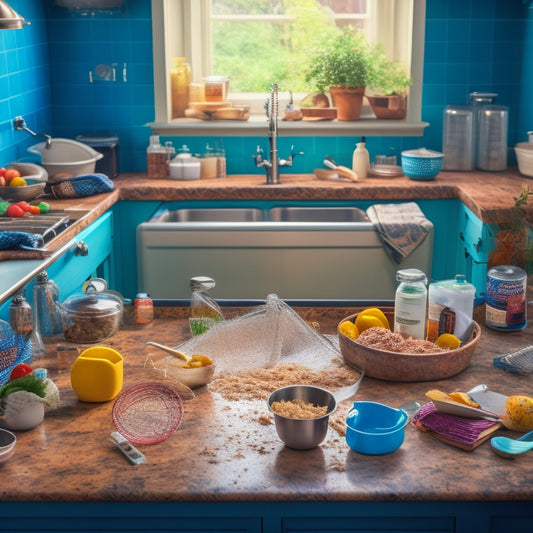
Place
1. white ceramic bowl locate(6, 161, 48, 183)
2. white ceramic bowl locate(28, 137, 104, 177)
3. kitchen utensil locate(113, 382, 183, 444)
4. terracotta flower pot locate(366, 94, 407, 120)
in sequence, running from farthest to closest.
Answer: terracotta flower pot locate(366, 94, 407, 120) < white ceramic bowl locate(28, 137, 104, 177) < white ceramic bowl locate(6, 161, 48, 183) < kitchen utensil locate(113, 382, 183, 444)

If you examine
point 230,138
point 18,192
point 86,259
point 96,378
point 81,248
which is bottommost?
point 86,259

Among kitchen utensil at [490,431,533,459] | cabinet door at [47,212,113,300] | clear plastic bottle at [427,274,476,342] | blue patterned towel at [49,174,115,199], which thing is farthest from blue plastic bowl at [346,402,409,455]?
blue patterned towel at [49,174,115,199]

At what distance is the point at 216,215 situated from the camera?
15.7 feet

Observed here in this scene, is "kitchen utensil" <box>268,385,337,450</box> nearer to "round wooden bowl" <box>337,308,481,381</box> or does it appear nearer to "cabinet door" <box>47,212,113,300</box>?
"round wooden bowl" <box>337,308,481,381</box>

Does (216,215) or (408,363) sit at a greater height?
(408,363)

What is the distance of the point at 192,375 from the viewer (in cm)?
203

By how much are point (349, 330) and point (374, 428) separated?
43 cm

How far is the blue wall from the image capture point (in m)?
4.94

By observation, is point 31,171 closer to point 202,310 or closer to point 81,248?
point 81,248

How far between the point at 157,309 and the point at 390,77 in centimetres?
294

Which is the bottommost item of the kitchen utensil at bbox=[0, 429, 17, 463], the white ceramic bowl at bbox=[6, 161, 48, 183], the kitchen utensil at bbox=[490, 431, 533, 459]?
the kitchen utensil at bbox=[490, 431, 533, 459]

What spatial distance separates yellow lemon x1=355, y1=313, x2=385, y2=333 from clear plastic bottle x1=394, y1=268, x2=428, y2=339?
0.06 meters

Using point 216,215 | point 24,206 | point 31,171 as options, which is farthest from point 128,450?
point 216,215

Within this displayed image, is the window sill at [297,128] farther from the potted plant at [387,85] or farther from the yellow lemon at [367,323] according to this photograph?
the yellow lemon at [367,323]
